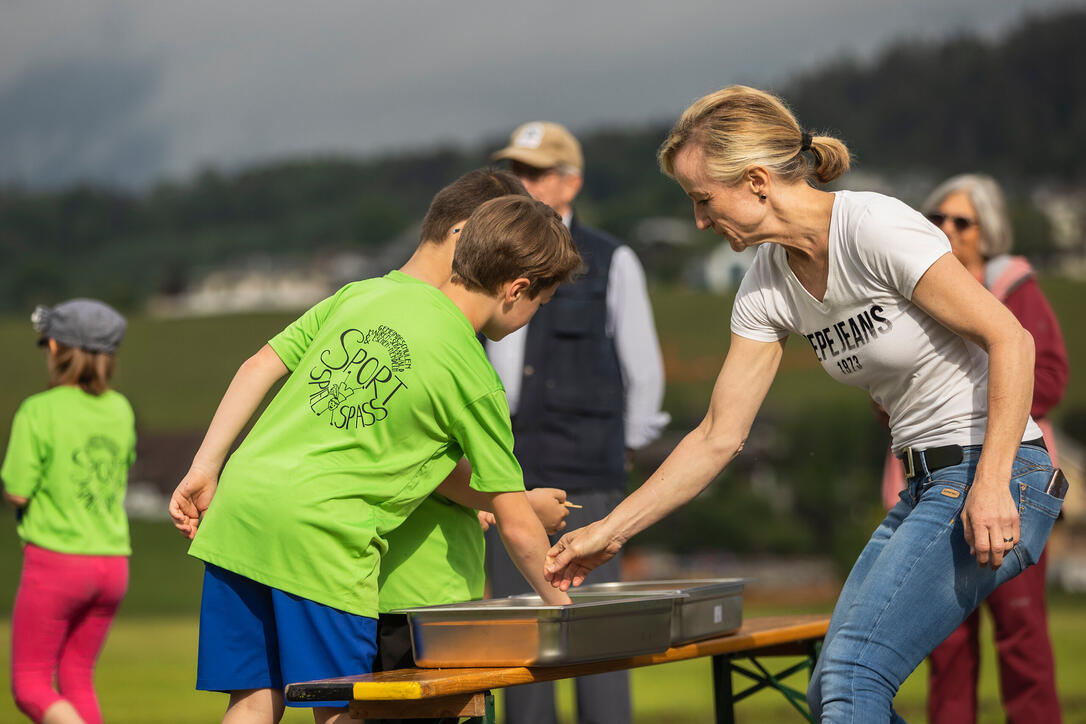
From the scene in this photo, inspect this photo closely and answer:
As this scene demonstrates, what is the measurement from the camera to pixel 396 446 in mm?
2707

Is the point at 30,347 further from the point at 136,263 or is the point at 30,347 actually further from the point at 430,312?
the point at 430,312

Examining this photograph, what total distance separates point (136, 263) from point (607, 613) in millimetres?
81940

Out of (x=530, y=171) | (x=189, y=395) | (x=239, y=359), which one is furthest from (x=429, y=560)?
(x=239, y=359)

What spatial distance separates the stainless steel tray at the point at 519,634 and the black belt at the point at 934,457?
744 millimetres

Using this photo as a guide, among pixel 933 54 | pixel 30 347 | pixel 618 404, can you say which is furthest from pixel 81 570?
pixel 933 54

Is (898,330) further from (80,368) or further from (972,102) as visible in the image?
(972,102)

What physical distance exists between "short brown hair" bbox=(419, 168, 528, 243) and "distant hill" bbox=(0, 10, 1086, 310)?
221 feet

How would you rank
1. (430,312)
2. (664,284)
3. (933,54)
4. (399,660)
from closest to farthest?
(430,312) < (399,660) < (664,284) < (933,54)

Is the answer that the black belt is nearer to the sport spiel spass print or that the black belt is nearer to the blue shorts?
the sport spiel spass print

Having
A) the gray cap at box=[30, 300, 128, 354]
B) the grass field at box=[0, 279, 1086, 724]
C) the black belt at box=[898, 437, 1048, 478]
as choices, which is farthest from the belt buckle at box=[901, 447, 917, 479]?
the grass field at box=[0, 279, 1086, 724]

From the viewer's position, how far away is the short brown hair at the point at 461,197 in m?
3.20

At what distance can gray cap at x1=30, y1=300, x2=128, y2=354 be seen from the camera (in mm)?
5008

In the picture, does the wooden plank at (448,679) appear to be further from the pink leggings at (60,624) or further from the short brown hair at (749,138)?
the pink leggings at (60,624)

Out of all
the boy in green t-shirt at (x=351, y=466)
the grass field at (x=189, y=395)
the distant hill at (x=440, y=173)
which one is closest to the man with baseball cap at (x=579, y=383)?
the boy in green t-shirt at (x=351, y=466)
